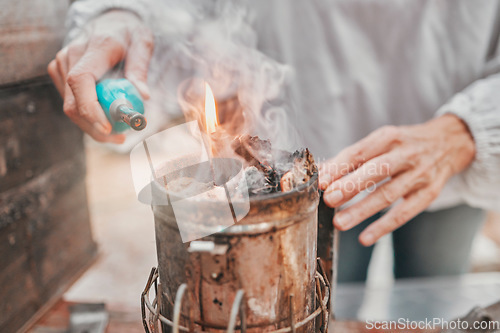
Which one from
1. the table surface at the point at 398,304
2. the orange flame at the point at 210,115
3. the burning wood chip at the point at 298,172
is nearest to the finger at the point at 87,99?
the orange flame at the point at 210,115

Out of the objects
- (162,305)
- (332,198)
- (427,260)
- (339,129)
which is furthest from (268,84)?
(427,260)

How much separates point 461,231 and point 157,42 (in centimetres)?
214

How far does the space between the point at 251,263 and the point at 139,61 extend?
0.99m

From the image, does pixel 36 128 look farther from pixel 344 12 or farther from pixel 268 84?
pixel 344 12

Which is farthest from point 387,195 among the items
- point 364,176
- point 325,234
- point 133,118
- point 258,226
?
point 133,118

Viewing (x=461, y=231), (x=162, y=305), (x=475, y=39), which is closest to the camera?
(x=162, y=305)

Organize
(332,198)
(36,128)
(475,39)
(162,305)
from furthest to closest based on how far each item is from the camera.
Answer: (475,39)
(36,128)
(332,198)
(162,305)

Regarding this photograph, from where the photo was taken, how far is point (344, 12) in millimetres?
2016

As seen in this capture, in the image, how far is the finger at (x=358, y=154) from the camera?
1319 millimetres

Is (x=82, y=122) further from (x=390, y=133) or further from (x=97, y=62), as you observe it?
(x=390, y=133)

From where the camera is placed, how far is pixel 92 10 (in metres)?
1.71

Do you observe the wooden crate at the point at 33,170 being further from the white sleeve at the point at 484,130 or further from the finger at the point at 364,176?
the white sleeve at the point at 484,130

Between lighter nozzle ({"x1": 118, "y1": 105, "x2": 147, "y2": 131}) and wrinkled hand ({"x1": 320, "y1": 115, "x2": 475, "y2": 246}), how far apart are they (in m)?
0.63

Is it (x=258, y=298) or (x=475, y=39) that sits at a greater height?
(x=475, y=39)
